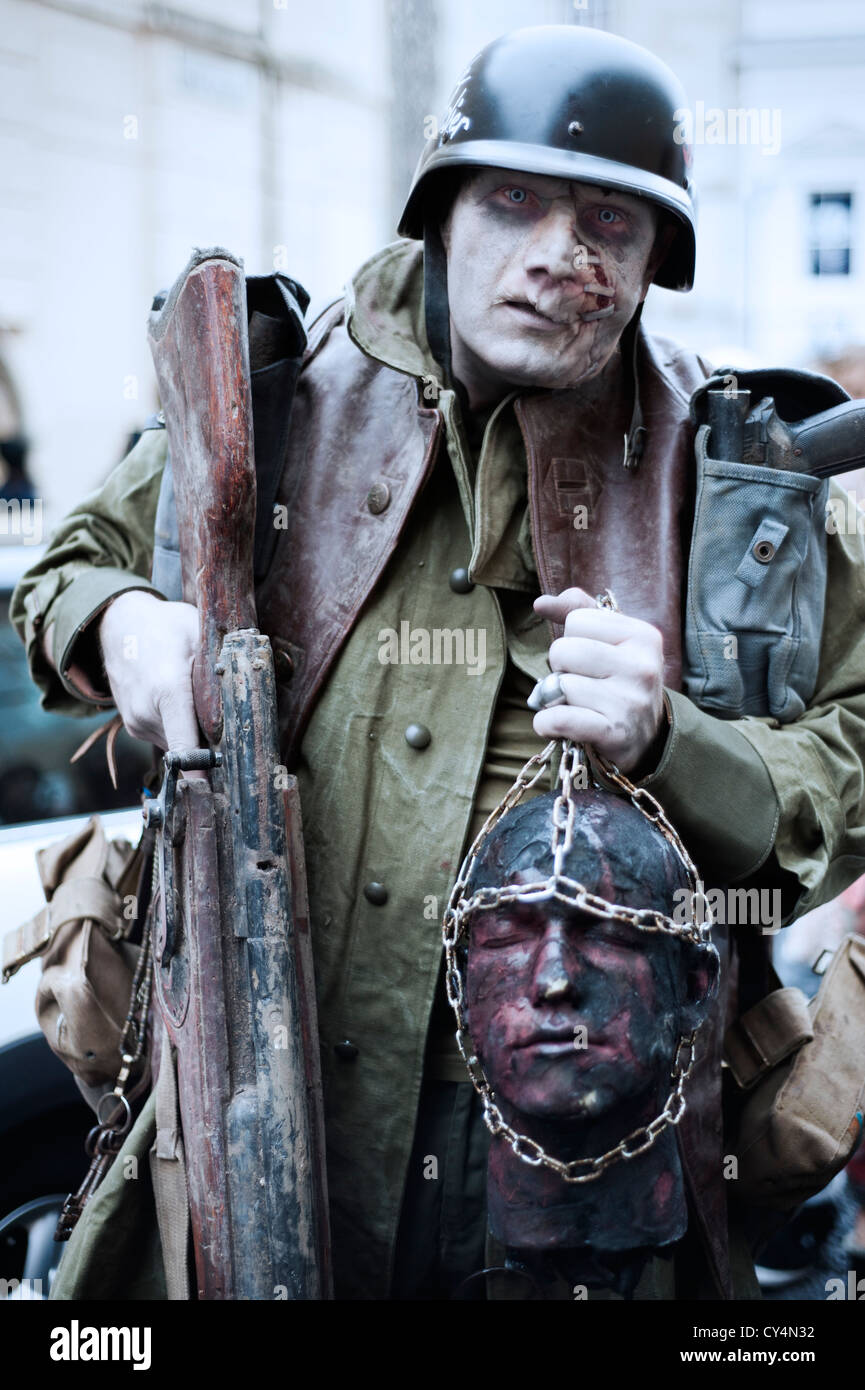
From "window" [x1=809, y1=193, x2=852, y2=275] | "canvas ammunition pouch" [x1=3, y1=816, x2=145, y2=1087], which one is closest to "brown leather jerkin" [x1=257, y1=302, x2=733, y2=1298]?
"canvas ammunition pouch" [x1=3, y1=816, x2=145, y2=1087]

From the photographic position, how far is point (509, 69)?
189 cm

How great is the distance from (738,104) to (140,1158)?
6.88m

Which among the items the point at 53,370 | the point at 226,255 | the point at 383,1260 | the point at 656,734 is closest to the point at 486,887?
the point at 656,734

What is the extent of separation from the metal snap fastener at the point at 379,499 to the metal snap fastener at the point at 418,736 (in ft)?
1.11

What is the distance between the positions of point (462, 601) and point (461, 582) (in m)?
0.03

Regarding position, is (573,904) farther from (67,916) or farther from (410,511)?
(67,916)

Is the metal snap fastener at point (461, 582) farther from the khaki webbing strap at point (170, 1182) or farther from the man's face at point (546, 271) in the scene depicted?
the khaki webbing strap at point (170, 1182)

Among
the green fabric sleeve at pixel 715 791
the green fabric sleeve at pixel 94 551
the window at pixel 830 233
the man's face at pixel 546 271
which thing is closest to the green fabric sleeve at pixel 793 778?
the green fabric sleeve at pixel 715 791

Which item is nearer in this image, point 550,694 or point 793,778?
point 550,694

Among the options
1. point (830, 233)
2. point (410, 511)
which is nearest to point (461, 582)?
point (410, 511)

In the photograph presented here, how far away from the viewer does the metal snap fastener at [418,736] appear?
1.96 m

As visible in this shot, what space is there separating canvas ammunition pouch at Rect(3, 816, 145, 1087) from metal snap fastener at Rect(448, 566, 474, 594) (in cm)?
78

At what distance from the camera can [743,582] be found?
1898mm
